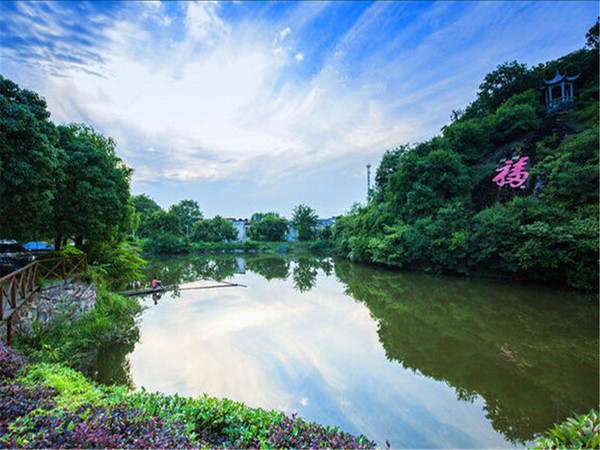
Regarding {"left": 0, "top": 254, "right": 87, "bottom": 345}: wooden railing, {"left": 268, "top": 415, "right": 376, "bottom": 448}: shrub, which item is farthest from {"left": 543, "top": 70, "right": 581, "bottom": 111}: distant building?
{"left": 0, "top": 254, "right": 87, "bottom": 345}: wooden railing

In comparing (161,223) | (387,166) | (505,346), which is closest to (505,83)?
(387,166)

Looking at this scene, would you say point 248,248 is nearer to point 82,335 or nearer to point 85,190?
point 85,190

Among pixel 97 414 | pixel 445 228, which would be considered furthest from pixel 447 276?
pixel 97 414

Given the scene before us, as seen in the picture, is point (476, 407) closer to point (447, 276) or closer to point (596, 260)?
point (596, 260)

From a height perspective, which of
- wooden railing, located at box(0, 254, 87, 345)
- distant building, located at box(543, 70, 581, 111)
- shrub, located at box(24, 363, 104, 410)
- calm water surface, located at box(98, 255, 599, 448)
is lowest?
calm water surface, located at box(98, 255, 599, 448)

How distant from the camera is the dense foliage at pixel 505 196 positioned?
9320 mm

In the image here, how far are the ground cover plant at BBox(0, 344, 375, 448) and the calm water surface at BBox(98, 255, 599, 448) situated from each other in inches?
66.8

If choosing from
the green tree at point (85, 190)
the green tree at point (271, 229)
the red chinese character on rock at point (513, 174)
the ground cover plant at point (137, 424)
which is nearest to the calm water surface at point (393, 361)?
the ground cover plant at point (137, 424)

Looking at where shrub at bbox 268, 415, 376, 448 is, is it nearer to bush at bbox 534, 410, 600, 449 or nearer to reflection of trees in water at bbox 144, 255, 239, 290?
bush at bbox 534, 410, 600, 449

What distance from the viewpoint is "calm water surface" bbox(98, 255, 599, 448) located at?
359 cm

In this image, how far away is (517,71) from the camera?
70.2 feet

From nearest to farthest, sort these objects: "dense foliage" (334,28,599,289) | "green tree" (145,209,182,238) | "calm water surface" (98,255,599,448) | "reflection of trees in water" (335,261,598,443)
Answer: "calm water surface" (98,255,599,448) < "reflection of trees in water" (335,261,598,443) < "dense foliage" (334,28,599,289) < "green tree" (145,209,182,238)

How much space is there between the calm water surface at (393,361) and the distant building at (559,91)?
661 inches

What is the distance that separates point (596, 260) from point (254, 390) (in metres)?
11.5
